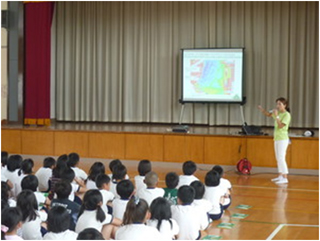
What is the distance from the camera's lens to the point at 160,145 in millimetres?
11250

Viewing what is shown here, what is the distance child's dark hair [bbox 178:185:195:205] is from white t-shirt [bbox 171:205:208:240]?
0.05m

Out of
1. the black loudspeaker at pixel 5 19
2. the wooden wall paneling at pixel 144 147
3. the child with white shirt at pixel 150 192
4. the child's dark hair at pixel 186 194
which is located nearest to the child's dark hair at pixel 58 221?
the child's dark hair at pixel 186 194

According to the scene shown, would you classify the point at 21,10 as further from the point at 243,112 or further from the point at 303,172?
the point at 303,172

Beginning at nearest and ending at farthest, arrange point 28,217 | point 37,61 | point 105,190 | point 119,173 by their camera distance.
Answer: point 28,217 < point 105,190 < point 119,173 < point 37,61

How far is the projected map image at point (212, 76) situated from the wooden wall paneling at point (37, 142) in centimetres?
381

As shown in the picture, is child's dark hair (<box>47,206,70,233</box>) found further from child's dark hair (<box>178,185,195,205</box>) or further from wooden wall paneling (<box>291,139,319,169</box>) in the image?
wooden wall paneling (<box>291,139,319,169</box>)

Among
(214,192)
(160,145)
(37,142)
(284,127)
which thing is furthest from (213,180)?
(37,142)

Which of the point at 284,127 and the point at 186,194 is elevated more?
the point at 284,127

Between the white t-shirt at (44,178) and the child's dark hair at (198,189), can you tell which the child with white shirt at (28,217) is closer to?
the child's dark hair at (198,189)

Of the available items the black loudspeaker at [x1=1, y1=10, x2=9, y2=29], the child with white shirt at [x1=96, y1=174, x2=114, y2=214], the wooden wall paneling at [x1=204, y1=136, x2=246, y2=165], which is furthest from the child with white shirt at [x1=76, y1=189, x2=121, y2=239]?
the black loudspeaker at [x1=1, y1=10, x2=9, y2=29]

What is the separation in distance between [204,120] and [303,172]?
4463 mm

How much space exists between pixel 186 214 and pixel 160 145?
591 centimetres

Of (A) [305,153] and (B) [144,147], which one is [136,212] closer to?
(A) [305,153]

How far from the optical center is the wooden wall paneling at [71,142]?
11.8 m
